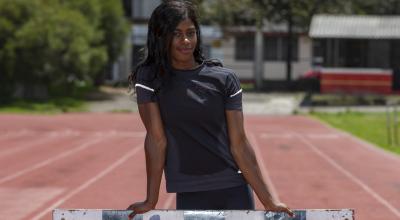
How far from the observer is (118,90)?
3838 cm

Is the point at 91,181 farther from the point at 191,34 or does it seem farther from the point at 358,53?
the point at 358,53

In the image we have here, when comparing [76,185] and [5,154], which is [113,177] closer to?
[76,185]

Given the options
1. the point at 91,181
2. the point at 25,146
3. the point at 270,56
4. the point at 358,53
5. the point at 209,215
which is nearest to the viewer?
the point at 209,215

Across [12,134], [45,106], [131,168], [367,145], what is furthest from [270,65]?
[131,168]

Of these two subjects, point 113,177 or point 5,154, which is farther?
point 5,154

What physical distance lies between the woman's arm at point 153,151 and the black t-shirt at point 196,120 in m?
0.03

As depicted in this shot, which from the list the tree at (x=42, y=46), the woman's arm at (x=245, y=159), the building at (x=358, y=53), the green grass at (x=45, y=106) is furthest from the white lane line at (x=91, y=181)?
the building at (x=358, y=53)

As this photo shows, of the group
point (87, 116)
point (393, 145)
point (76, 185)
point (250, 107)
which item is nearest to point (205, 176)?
point (76, 185)

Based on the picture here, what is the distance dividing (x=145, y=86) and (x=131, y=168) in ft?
33.2

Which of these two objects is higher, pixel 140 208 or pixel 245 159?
pixel 245 159

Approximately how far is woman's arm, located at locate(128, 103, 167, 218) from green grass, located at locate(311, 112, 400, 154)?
42.0 ft

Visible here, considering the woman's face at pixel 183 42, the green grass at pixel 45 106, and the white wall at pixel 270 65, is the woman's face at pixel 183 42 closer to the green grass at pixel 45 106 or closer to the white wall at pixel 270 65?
the green grass at pixel 45 106

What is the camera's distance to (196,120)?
3398 millimetres

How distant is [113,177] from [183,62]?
29.6ft
